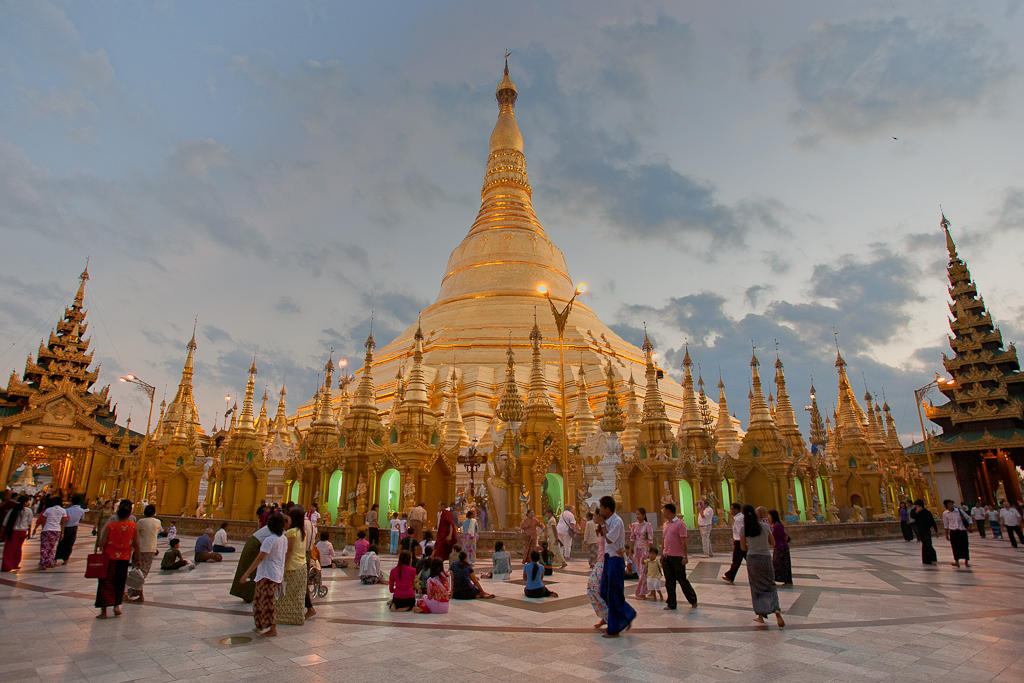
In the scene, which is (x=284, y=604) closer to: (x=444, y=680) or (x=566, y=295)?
(x=444, y=680)

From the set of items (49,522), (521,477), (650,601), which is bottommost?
(650,601)

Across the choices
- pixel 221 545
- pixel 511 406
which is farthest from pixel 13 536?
pixel 511 406

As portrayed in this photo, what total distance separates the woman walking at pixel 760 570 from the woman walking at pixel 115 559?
8288 millimetres

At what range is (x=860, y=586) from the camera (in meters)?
10.9

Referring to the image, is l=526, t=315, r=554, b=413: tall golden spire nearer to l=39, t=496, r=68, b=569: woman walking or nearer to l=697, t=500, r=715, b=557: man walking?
l=697, t=500, r=715, b=557: man walking

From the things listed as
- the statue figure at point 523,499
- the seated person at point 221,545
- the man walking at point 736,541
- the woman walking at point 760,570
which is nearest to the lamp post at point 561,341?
the statue figure at point 523,499

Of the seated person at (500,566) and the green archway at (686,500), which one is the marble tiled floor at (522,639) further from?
the green archway at (686,500)

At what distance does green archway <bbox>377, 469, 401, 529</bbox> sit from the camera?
24.0 m

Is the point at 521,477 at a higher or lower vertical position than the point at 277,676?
higher

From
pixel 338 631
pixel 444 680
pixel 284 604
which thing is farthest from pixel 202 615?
pixel 444 680

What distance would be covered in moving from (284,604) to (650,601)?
5.76 metres

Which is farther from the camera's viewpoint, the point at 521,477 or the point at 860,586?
the point at 521,477

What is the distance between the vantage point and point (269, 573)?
22.6 ft

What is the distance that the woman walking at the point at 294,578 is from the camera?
291 inches
